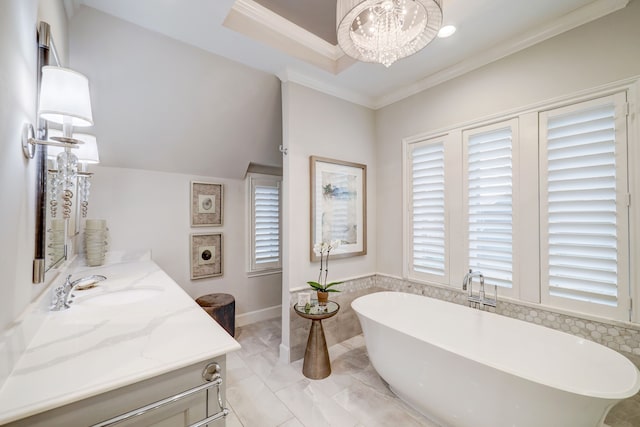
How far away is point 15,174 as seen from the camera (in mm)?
911

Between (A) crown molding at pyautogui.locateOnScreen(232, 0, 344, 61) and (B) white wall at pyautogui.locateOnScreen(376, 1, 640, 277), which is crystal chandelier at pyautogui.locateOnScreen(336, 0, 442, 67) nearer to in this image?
(A) crown molding at pyautogui.locateOnScreen(232, 0, 344, 61)

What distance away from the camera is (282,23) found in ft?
7.20

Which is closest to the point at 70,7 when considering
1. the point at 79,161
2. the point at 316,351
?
the point at 79,161

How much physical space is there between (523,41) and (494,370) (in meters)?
2.33

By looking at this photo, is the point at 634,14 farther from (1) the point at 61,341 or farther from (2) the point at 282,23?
(1) the point at 61,341

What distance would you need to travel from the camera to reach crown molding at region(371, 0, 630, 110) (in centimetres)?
174

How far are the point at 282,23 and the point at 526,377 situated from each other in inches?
112

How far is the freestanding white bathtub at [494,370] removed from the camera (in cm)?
124

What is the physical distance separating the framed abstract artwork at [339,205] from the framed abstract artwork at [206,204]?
136cm

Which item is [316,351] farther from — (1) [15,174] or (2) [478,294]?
(1) [15,174]

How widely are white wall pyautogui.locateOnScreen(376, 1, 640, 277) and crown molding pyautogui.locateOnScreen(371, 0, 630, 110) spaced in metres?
0.04

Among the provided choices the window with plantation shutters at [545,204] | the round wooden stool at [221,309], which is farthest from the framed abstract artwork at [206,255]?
the window with plantation shutters at [545,204]

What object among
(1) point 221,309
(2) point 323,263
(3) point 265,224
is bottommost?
(1) point 221,309

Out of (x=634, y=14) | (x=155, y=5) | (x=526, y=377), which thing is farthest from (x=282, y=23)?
(x=526, y=377)
